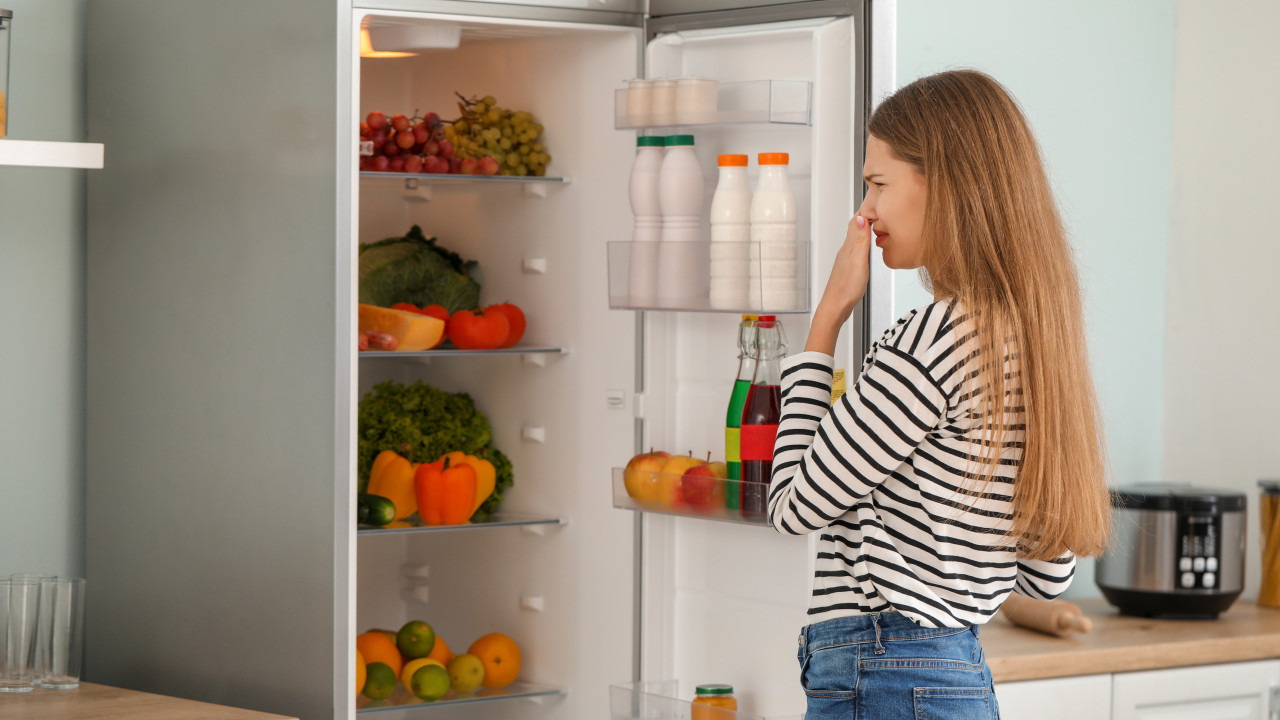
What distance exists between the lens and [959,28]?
9.80 feet

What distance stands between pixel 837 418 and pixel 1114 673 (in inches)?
54.0

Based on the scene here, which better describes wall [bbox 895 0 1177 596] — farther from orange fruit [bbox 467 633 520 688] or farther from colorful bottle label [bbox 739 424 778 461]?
orange fruit [bbox 467 633 520 688]

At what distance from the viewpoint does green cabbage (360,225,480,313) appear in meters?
2.70

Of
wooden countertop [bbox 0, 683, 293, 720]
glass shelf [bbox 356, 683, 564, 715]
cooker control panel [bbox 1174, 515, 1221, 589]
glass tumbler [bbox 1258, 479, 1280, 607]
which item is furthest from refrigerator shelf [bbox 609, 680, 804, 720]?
glass tumbler [bbox 1258, 479, 1280, 607]

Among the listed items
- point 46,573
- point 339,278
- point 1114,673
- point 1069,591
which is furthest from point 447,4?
point 1069,591

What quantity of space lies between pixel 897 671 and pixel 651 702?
0.96 meters

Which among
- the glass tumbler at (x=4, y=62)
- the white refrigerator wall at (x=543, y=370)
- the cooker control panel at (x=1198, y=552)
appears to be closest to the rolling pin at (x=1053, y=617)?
the cooker control panel at (x=1198, y=552)

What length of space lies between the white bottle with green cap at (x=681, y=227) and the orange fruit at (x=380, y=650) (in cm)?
88

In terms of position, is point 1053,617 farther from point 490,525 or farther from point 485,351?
point 485,351

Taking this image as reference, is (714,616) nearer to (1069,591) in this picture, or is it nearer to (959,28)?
(1069,591)

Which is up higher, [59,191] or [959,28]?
[959,28]

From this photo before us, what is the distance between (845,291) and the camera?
5.37 feet

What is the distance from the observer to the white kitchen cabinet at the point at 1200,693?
102 inches

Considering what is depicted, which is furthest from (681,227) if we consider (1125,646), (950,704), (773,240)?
(1125,646)
